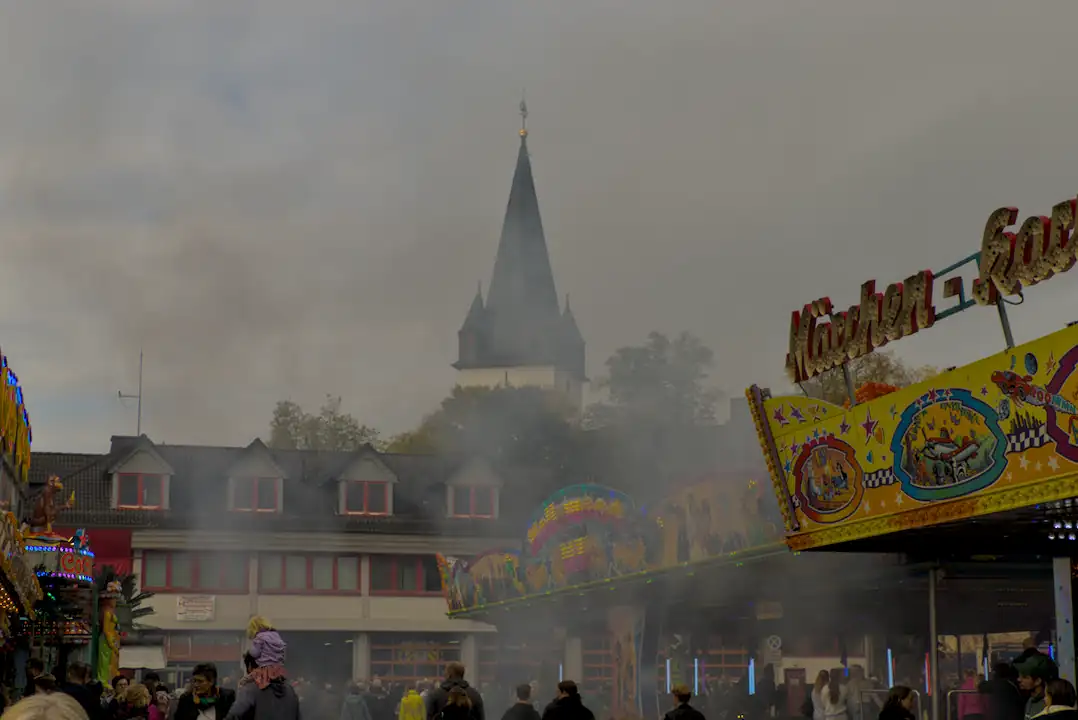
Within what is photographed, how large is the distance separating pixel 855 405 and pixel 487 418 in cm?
4827

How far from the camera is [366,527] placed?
52.5 meters

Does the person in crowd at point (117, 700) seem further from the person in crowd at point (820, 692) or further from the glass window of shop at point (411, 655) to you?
the glass window of shop at point (411, 655)

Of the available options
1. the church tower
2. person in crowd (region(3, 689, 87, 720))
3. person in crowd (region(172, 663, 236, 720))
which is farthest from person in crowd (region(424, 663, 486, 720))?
the church tower

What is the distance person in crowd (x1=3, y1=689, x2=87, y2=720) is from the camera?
509 centimetres

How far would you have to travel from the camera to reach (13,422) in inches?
1035

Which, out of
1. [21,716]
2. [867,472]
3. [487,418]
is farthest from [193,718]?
[487,418]

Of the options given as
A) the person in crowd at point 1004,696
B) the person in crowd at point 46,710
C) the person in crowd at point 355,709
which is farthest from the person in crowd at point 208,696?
the person in crowd at point 355,709

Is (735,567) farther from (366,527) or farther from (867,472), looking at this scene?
(366,527)

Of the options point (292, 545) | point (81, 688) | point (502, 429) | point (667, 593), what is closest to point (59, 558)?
point (667, 593)

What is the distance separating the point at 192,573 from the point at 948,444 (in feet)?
122

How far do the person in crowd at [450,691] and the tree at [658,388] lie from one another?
29835 mm

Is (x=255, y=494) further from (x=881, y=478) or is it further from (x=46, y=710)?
(x=46, y=710)

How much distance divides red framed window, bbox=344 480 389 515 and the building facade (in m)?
0.05

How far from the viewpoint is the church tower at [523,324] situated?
9375 cm
